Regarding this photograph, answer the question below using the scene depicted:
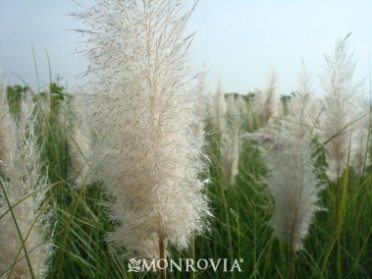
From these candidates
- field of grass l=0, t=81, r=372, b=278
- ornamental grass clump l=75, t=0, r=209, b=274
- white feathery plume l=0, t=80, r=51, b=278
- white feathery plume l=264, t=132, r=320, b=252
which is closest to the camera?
ornamental grass clump l=75, t=0, r=209, b=274

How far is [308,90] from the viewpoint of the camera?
8.76 ft

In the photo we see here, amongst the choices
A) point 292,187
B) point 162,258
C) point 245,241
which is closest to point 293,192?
point 292,187

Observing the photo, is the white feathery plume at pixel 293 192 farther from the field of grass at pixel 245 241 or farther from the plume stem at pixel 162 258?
the plume stem at pixel 162 258

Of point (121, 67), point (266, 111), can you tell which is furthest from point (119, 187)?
point (266, 111)

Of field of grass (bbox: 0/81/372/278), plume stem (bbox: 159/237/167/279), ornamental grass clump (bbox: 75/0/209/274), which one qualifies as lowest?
field of grass (bbox: 0/81/372/278)

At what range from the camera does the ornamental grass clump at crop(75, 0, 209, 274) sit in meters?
1.31

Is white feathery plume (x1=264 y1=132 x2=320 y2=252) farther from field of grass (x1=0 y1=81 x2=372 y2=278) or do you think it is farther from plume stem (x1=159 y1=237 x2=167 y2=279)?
plume stem (x1=159 y1=237 x2=167 y2=279)

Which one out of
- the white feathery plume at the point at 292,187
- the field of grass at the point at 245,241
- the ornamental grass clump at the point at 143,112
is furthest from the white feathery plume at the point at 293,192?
the ornamental grass clump at the point at 143,112

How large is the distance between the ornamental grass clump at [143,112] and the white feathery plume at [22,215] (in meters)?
0.36

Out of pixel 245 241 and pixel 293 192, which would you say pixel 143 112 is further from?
pixel 245 241

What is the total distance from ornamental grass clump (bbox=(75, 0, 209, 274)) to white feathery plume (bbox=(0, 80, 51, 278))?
0.36 meters

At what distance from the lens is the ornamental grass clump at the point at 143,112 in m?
1.31

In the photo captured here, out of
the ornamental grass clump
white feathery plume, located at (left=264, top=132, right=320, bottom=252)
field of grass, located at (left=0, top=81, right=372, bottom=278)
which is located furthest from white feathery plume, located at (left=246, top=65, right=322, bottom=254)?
the ornamental grass clump

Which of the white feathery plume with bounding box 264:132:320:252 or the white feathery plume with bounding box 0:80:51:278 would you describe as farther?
the white feathery plume with bounding box 264:132:320:252
